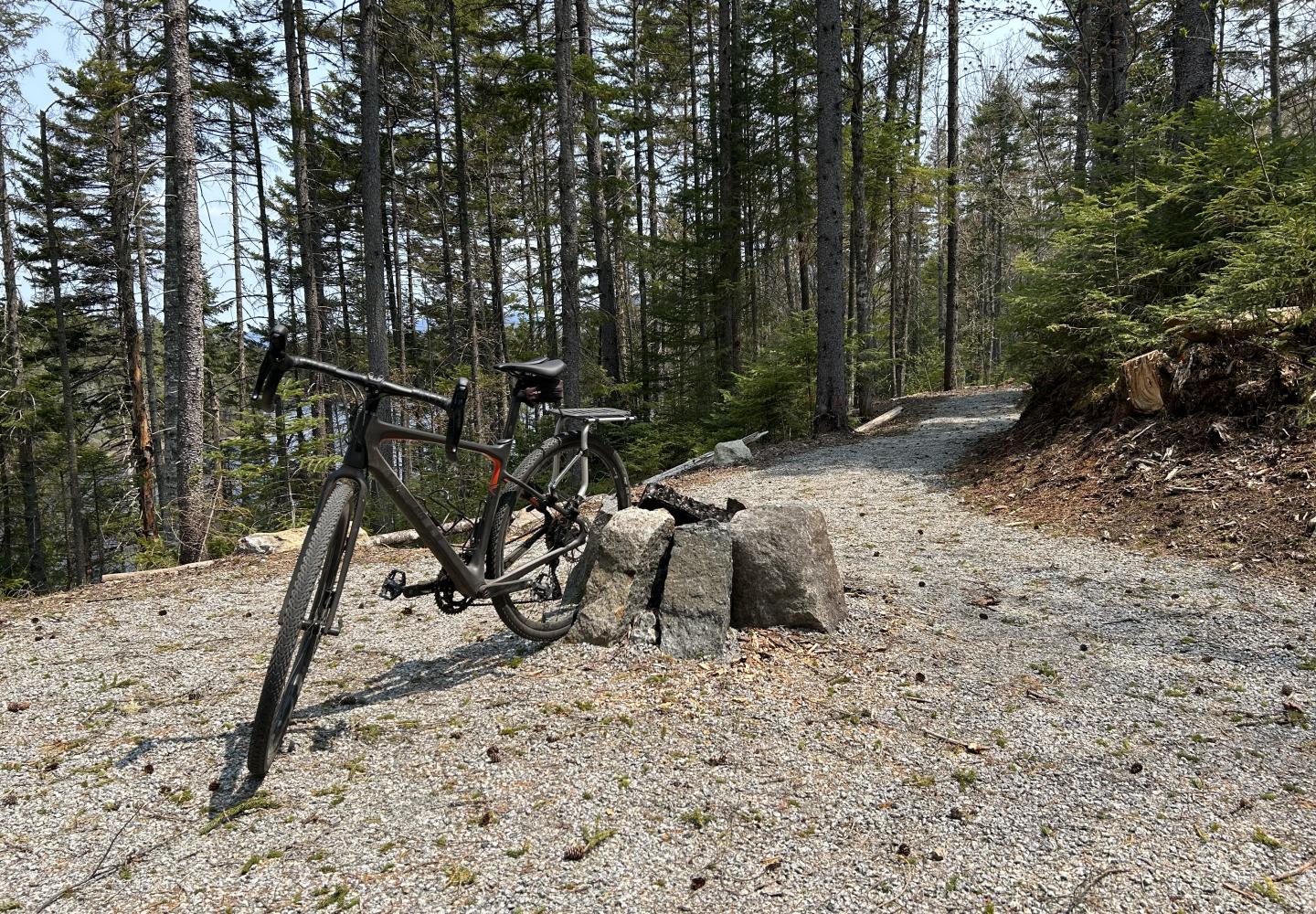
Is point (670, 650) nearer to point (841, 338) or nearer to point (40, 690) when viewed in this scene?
point (40, 690)

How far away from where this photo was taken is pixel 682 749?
277 centimetres

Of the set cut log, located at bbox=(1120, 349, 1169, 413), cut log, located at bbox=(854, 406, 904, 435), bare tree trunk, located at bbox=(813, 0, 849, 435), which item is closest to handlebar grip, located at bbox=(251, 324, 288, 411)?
cut log, located at bbox=(1120, 349, 1169, 413)

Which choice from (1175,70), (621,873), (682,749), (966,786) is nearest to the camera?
(621,873)

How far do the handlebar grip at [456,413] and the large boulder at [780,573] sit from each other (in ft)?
5.42

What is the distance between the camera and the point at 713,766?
2.65 metres

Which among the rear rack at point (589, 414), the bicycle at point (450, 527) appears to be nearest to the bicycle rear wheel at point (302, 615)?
the bicycle at point (450, 527)

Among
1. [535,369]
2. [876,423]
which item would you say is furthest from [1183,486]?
[876,423]

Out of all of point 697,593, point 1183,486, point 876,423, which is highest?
point 876,423

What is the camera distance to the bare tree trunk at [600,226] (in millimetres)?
13945

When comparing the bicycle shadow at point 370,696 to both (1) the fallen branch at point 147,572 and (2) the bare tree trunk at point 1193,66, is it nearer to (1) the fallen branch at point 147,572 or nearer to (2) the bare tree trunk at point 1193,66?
(1) the fallen branch at point 147,572

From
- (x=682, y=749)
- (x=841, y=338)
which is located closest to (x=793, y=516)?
(x=682, y=749)

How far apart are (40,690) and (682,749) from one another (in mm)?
3566

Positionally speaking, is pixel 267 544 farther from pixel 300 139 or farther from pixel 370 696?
pixel 300 139

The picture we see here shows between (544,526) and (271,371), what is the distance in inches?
66.7
